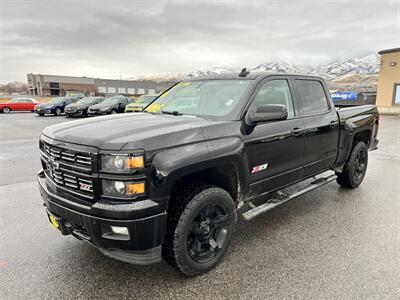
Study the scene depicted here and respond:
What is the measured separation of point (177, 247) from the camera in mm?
2734

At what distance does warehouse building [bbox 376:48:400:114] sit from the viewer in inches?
752

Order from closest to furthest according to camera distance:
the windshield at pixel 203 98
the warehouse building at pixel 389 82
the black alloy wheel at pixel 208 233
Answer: the black alloy wheel at pixel 208 233 → the windshield at pixel 203 98 → the warehouse building at pixel 389 82

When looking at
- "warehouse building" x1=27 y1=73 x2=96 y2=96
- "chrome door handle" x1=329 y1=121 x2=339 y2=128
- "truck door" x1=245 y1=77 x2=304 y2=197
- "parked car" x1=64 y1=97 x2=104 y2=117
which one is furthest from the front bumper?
"warehouse building" x1=27 y1=73 x2=96 y2=96

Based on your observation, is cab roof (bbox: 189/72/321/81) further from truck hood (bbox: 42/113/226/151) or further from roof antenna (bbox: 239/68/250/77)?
truck hood (bbox: 42/113/226/151)

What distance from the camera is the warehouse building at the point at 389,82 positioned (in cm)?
1911

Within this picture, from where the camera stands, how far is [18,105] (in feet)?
88.6

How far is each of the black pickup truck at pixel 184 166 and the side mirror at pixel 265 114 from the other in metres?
0.01

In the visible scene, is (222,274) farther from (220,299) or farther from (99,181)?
(99,181)

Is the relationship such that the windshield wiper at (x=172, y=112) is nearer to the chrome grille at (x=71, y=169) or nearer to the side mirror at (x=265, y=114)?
the side mirror at (x=265, y=114)

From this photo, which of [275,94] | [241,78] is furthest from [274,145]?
[241,78]

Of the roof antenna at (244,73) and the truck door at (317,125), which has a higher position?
the roof antenna at (244,73)

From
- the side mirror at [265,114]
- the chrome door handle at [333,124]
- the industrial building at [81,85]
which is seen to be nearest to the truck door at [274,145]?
the side mirror at [265,114]

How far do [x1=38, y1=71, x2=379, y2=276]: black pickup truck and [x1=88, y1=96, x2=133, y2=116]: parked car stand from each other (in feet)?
57.1

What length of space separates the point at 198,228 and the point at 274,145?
1.33 metres
